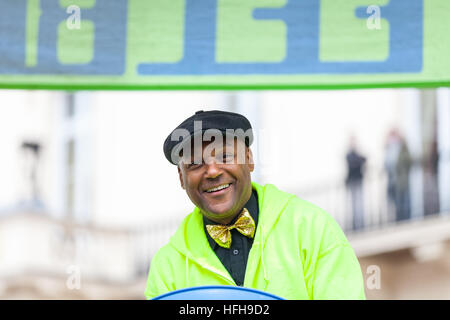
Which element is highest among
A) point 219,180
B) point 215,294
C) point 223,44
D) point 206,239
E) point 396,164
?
point 223,44

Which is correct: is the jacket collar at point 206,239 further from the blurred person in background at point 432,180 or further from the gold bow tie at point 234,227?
the blurred person in background at point 432,180

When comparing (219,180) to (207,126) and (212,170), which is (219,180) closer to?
(212,170)

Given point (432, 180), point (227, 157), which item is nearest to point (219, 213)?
point (227, 157)

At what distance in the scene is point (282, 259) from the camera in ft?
7.05

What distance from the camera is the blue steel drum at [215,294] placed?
1722mm

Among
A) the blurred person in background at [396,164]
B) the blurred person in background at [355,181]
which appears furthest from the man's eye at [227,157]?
the blurred person in background at [396,164]

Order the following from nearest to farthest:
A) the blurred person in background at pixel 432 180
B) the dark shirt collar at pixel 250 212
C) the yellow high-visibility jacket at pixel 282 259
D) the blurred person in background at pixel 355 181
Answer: the yellow high-visibility jacket at pixel 282 259 < the dark shirt collar at pixel 250 212 < the blurred person in background at pixel 355 181 < the blurred person in background at pixel 432 180

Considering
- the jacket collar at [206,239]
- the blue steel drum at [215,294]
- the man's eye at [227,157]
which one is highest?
the man's eye at [227,157]

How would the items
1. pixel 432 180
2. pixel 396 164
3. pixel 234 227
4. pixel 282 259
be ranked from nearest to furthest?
pixel 282 259
pixel 234 227
pixel 396 164
pixel 432 180

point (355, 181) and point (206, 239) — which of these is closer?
point (206, 239)

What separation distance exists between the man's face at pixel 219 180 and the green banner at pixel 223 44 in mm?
824

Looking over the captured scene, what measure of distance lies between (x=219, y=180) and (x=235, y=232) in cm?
19

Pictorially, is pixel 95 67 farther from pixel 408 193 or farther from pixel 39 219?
pixel 408 193
